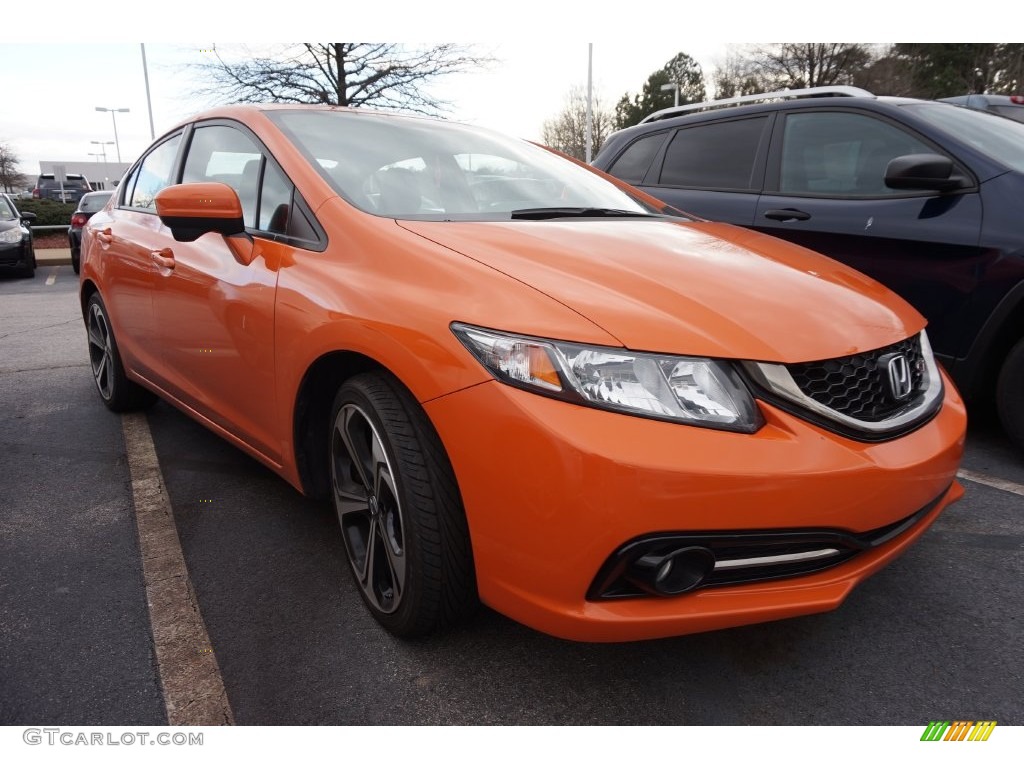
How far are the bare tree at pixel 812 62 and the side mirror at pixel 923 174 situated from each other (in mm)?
23996

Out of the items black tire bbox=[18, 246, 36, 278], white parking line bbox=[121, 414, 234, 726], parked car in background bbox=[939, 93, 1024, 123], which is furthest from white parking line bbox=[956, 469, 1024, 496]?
black tire bbox=[18, 246, 36, 278]

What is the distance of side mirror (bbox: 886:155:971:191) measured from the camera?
318 centimetres

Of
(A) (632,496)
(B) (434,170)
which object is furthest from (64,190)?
(A) (632,496)

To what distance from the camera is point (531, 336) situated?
1.57 meters

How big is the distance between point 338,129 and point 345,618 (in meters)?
1.62

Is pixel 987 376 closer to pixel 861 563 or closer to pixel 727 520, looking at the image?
pixel 861 563

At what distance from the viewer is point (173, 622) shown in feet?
6.84

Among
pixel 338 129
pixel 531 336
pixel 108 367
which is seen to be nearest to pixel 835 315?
pixel 531 336

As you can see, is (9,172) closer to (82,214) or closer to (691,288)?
(82,214)

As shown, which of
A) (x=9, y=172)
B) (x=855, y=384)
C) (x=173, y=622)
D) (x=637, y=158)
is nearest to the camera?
(x=855, y=384)

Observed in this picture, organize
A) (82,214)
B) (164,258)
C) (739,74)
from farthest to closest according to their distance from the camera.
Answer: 1. (739,74)
2. (82,214)
3. (164,258)

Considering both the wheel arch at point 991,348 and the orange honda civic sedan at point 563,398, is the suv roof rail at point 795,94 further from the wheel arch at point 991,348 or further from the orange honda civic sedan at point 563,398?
the orange honda civic sedan at point 563,398

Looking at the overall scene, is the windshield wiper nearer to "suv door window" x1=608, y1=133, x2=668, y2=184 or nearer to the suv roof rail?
the suv roof rail

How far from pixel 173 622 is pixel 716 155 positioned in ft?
12.8
